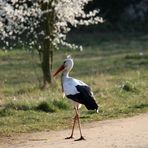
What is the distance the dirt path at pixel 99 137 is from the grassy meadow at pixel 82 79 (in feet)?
2.10

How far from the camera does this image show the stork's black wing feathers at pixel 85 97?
11797 mm

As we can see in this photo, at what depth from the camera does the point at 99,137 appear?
472 inches

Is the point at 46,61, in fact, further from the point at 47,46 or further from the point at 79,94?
the point at 79,94

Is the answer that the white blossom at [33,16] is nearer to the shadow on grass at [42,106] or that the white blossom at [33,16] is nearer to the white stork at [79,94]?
the shadow on grass at [42,106]

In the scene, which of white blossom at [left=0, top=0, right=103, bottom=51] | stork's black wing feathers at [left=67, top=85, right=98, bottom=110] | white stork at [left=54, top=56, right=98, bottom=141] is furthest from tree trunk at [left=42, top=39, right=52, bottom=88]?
stork's black wing feathers at [left=67, top=85, right=98, bottom=110]

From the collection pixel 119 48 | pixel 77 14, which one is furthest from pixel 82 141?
pixel 119 48

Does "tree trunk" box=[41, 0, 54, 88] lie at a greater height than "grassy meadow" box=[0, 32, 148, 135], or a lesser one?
greater

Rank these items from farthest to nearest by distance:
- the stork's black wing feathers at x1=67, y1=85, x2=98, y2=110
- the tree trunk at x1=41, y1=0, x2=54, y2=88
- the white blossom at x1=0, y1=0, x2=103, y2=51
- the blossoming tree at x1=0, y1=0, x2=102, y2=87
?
the tree trunk at x1=41, y1=0, x2=54, y2=88 < the blossoming tree at x1=0, y1=0, x2=102, y2=87 < the white blossom at x1=0, y1=0, x2=103, y2=51 < the stork's black wing feathers at x1=67, y1=85, x2=98, y2=110

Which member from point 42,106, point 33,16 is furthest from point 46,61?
point 42,106

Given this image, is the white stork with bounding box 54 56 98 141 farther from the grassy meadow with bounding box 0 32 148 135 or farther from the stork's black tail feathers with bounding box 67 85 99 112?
the grassy meadow with bounding box 0 32 148 135

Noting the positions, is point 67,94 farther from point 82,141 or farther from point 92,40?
point 92,40

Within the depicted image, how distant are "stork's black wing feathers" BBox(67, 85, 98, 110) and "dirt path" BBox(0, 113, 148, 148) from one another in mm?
615

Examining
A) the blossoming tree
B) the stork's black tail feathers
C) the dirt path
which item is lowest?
the dirt path

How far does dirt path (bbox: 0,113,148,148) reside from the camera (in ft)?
37.0
